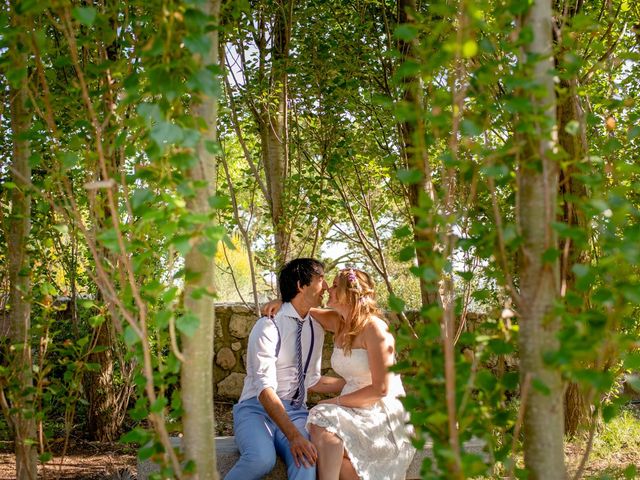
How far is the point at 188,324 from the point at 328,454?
70.7 inches

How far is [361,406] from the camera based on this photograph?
3.37m

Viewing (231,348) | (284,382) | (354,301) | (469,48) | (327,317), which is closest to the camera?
(469,48)

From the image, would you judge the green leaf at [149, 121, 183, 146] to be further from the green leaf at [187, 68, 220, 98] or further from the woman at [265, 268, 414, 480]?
the woman at [265, 268, 414, 480]

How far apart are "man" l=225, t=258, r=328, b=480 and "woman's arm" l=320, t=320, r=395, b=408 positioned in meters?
0.28

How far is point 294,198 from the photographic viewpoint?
583 centimetres

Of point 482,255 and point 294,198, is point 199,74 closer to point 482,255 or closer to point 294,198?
point 482,255

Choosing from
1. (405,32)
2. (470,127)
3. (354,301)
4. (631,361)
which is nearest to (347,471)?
(354,301)

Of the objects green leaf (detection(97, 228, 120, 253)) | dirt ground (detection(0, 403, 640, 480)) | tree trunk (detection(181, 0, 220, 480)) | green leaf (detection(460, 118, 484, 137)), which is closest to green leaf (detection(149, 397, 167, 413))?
tree trunk (detection(181, 0, 220, 480))

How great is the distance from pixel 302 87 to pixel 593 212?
435 cm

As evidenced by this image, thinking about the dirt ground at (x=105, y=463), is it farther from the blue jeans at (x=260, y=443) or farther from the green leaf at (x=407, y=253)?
the green leaf at (x=407, y=253)

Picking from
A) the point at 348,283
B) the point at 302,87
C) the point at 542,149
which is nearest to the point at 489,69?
the point at 542,149

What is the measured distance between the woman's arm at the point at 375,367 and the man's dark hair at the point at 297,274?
424 millimetres

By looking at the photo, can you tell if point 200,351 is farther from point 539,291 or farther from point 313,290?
point 313,290

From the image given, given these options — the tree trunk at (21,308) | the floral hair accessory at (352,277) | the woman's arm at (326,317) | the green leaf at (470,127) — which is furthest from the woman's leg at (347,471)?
the green leaf at (470,127)
